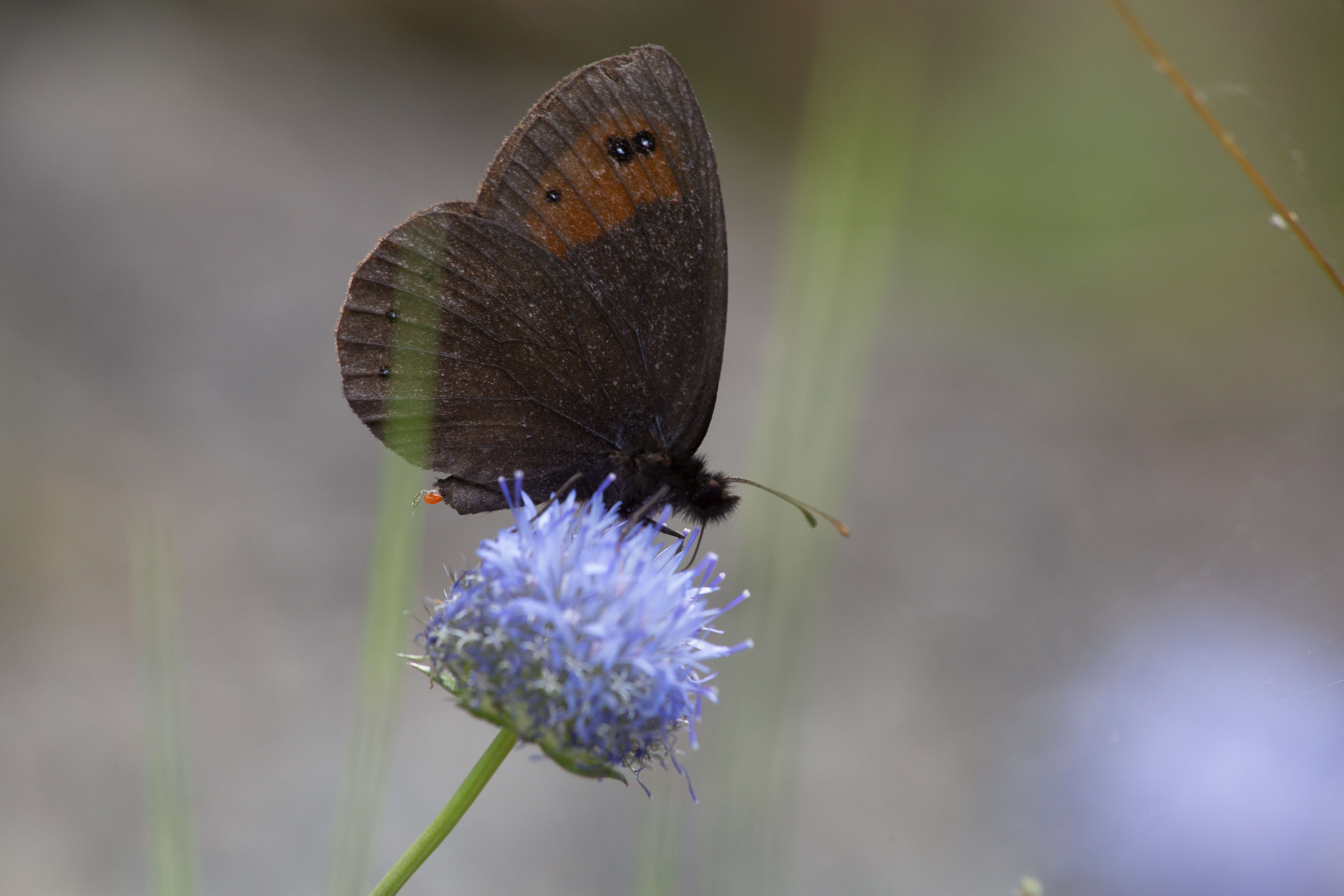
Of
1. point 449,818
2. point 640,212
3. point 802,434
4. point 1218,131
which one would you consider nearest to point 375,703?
point 449,818

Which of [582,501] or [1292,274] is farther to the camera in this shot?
[1292,274]

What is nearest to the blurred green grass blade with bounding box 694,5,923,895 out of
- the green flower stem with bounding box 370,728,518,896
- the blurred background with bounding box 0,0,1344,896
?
the blurred background with bounding box 0,0,1344,896

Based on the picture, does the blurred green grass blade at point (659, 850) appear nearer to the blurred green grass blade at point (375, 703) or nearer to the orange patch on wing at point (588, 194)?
the blurred green grass blade at point (375, 703)

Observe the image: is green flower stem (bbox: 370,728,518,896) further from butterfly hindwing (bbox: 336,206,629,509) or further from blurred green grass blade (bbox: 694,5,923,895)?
butterfly hindwing (bbox: 336,206,629,509)

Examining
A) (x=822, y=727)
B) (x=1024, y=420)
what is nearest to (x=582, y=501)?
(x=822, y=727)

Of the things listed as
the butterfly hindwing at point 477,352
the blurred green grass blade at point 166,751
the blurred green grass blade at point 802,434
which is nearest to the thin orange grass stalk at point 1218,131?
the blurred green grass blade at point 802,434

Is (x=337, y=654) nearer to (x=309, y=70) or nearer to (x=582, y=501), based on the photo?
(x=582, y=501)

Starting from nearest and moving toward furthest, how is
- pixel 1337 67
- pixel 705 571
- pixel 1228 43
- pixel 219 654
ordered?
pixel 705 571
pixel 219 654
pixel 1337 67
pixel 1228 43
